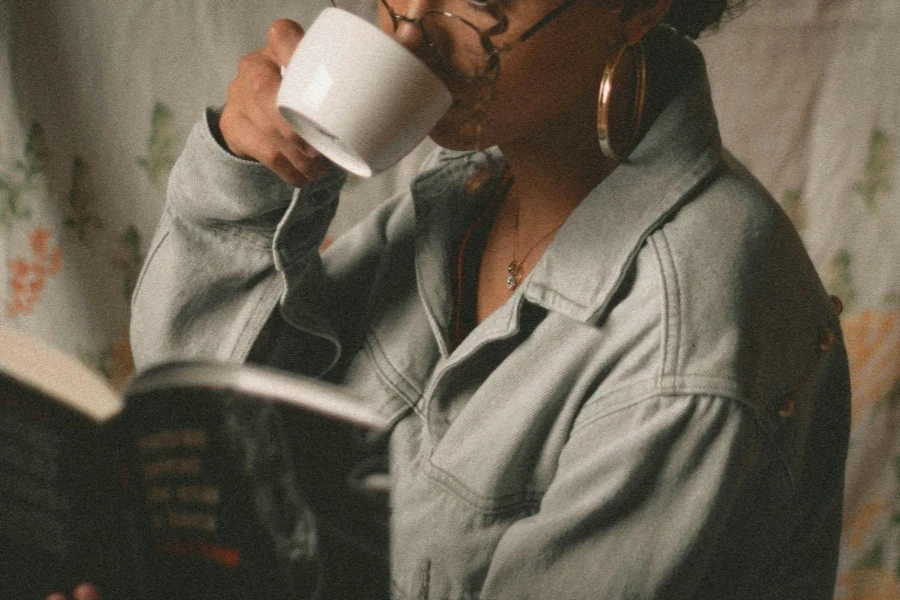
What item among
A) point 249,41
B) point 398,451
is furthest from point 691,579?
point 249,41

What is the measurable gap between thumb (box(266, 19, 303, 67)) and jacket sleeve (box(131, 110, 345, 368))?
3.7 inches

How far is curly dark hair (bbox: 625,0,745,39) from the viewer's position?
57cm

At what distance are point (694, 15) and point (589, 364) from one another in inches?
10.9

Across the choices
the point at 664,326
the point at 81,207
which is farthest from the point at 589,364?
Answer: the point at 81,207

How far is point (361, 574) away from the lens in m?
0.50

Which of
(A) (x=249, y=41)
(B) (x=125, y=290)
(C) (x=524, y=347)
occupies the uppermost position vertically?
(A) (x=249, y=41)

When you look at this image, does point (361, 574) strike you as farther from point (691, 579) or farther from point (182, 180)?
point (182, 180)

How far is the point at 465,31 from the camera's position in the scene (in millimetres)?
474

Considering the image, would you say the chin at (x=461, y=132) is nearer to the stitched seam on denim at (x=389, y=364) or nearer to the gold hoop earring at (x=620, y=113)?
the gold hoop earring at (x=620, y=113)

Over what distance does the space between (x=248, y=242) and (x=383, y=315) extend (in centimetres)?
13

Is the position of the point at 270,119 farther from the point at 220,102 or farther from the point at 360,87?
the point at 220,102

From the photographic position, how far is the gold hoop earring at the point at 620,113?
0.50 metres

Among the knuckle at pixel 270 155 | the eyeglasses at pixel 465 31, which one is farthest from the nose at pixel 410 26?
the knuckle at pixel 270 155

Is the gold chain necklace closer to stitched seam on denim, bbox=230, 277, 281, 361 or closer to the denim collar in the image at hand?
the denim collar
